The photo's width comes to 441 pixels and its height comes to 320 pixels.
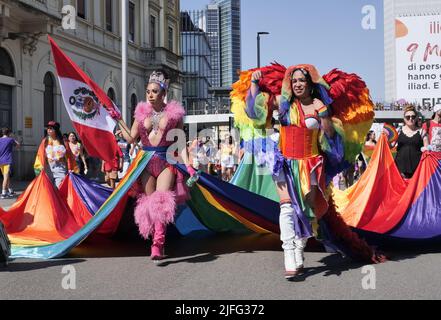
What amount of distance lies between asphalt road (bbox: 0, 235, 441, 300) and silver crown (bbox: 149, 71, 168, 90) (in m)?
1.80

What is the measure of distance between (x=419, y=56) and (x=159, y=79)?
16.7 metres

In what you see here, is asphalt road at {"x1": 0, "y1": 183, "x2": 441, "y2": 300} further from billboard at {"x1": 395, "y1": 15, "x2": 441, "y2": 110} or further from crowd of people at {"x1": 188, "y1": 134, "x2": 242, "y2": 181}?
billboard at {"x1": 395, "y1": 15, "x2": 441, "y2": 110}

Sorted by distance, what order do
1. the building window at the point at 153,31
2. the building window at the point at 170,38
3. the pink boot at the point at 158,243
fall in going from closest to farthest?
1. the pink boot at the point at 158,243
2. the building window at the point at 153,31
3. the building window at the point at 170,38

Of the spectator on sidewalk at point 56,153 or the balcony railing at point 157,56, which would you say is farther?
the balcony railing at point 157,56

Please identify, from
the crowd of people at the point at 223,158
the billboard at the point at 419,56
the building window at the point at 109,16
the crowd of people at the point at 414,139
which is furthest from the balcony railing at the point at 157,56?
the crowd of people at the point at 414,139

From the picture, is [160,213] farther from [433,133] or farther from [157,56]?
[157,56]

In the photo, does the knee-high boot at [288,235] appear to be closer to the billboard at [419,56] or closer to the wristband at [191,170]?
the wristband at [191,170]

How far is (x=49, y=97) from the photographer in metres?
21.6

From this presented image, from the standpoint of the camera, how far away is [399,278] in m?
4.86

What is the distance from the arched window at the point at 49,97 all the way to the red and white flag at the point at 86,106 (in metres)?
15.7

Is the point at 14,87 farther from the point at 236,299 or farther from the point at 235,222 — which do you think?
the point at 236,299

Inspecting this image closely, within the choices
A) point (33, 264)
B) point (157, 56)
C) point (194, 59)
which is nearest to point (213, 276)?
point (33, 264)

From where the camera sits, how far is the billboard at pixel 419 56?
2030 centimetres
